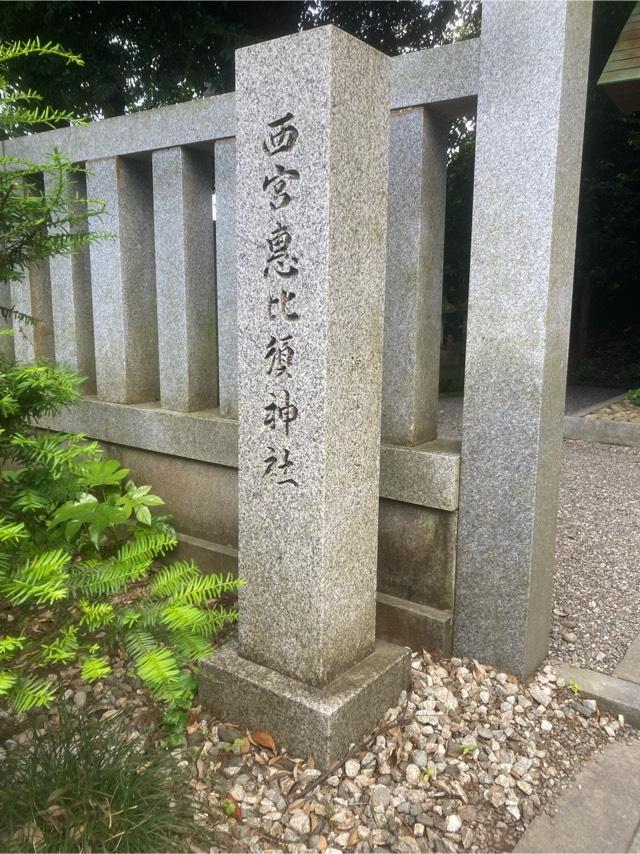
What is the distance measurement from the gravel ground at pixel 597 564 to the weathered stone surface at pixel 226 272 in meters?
2.11

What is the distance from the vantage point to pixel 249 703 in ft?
8.13

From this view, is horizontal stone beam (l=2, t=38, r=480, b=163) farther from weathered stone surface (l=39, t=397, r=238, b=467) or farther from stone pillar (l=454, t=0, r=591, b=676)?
weathered stone surface (l=39, t=397, r=238, b=467)

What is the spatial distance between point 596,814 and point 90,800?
63.5 inches

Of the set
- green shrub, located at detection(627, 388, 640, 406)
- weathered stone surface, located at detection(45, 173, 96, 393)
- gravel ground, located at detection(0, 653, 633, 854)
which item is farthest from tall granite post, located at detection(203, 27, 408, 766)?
green shrub, located at detection(627, 388, 640, 406)

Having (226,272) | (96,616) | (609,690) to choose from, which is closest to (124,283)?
(226,272)

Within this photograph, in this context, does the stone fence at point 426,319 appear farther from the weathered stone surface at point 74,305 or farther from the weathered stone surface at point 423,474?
the weathered stone surface at point 74,305

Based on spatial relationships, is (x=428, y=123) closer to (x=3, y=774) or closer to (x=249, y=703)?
(x=249, y=703)

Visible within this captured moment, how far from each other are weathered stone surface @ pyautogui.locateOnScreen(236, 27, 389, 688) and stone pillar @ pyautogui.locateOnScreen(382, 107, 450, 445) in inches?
17.4

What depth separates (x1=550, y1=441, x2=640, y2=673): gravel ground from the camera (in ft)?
10.3

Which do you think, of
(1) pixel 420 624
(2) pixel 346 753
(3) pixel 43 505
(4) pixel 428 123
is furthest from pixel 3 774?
(4) pixel 428 123

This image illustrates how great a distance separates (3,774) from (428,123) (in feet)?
9.36

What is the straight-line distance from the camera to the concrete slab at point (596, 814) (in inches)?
78.7

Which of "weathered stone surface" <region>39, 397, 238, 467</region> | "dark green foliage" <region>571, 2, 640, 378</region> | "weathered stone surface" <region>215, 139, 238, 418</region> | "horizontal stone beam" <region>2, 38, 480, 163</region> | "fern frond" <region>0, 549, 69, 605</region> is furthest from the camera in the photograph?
"dark green foliage" <region>571, 2, 640, 378</region>

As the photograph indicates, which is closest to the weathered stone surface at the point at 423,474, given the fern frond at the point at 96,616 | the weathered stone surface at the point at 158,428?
the weathered stone surface at the point at 158,428
